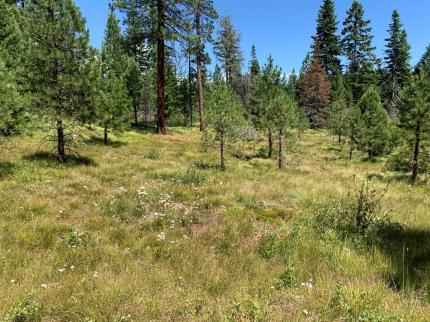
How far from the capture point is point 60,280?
552 centimetres

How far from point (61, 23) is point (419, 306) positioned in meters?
15.2

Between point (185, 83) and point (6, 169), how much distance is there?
37.0 metres

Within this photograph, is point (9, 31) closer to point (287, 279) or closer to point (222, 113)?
point (222, 113)

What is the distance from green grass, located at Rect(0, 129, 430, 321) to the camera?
181 inches

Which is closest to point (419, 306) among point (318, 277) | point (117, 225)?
point (318, 277)

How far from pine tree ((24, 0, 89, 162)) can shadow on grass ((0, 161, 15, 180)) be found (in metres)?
2.40

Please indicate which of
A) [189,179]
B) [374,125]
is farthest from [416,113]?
[189,179]

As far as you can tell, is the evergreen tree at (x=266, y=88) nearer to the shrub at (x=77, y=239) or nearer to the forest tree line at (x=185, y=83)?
→ the forest tree line at (x=185, y=83)

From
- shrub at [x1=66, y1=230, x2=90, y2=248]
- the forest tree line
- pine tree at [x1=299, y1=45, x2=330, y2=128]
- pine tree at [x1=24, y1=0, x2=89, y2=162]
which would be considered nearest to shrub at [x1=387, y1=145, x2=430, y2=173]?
the forest tree line

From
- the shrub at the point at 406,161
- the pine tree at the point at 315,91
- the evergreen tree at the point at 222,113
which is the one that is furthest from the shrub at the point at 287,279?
the pine tree at the point at 315,91

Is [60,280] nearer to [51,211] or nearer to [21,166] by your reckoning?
[51,211]

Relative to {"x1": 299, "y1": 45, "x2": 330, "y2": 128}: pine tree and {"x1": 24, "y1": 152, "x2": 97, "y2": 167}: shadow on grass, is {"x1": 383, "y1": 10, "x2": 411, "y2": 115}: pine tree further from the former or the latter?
{"x1": 24, "y1": 152, "x2": 97, "y2": 167}: shadow on grass

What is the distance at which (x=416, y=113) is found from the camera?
21.2 metres

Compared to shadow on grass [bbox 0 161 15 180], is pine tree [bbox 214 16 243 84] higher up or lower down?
higher up
